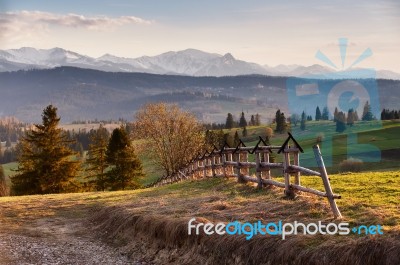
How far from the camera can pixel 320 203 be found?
13.8 m

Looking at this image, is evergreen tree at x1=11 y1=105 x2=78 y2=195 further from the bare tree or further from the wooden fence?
the wooden fence

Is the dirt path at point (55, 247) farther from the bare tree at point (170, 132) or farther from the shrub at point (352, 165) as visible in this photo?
the bare tree at point (170, 132)

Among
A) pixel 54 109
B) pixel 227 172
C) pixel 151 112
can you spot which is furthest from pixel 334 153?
pixel 227 172

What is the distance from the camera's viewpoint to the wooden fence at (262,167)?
12712 mm

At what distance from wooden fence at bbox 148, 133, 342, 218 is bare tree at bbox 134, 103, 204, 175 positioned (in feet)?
80.1

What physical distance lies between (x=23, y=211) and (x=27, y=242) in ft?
25.6

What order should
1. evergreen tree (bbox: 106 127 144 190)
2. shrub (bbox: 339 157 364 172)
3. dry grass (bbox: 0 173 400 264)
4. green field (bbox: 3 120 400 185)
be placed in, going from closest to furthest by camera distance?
dry grass (bbox: 0 173 400 264) → shrub (bbox: 339 157 364 172) → evergreen tree (bbox: 106 127 144 190) → green field (bbox: 3 120 400 185)

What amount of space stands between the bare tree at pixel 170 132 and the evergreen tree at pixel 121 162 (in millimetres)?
2805

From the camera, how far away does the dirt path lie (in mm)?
14984

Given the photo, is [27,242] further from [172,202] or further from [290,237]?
[290,237]

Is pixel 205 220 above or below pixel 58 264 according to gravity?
above

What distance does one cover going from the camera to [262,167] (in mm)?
18688

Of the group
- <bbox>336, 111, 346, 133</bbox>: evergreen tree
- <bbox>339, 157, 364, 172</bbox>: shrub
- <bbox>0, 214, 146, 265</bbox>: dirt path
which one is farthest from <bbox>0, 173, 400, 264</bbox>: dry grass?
<bbox>336, 111, 346, 133</bbox>: evergreen tree

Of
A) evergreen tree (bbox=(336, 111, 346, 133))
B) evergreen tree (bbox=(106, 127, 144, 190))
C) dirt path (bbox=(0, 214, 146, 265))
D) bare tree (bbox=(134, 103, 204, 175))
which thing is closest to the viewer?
dirt path (bbox=(0, 214, 146, 265))
